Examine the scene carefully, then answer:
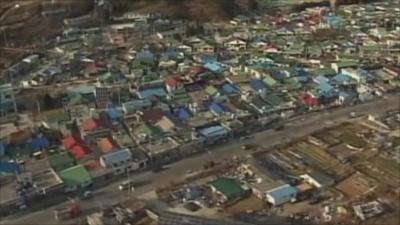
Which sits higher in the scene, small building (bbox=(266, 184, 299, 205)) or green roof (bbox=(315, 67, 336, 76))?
green roof (bbox=(315, 67, 336, 76))

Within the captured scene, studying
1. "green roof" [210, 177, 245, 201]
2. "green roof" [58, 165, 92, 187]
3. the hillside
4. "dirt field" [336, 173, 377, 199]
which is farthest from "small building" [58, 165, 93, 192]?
the hillside

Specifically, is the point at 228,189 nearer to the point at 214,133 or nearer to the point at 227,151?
the point at 227,151

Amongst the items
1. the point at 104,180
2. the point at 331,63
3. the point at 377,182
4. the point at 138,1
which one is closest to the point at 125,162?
the point at 104,180

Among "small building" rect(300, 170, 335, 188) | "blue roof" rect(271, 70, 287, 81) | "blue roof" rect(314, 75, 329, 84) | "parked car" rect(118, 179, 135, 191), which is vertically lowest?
"small building" rect(300, 170, 335, 188)

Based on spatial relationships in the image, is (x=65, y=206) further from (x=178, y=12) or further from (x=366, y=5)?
(x=366, y=5)

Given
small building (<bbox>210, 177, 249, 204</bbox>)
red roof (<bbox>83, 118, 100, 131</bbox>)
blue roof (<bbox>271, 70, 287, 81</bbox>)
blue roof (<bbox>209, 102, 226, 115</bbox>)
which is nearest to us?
small building (<bbox>210, 177, 249, 204</bbox>)

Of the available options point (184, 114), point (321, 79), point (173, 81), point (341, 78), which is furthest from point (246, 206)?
point (341, 78)

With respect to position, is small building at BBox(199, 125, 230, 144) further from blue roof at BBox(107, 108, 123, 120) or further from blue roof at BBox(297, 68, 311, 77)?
blue roof at BBox(297, 68, 311, 77)
